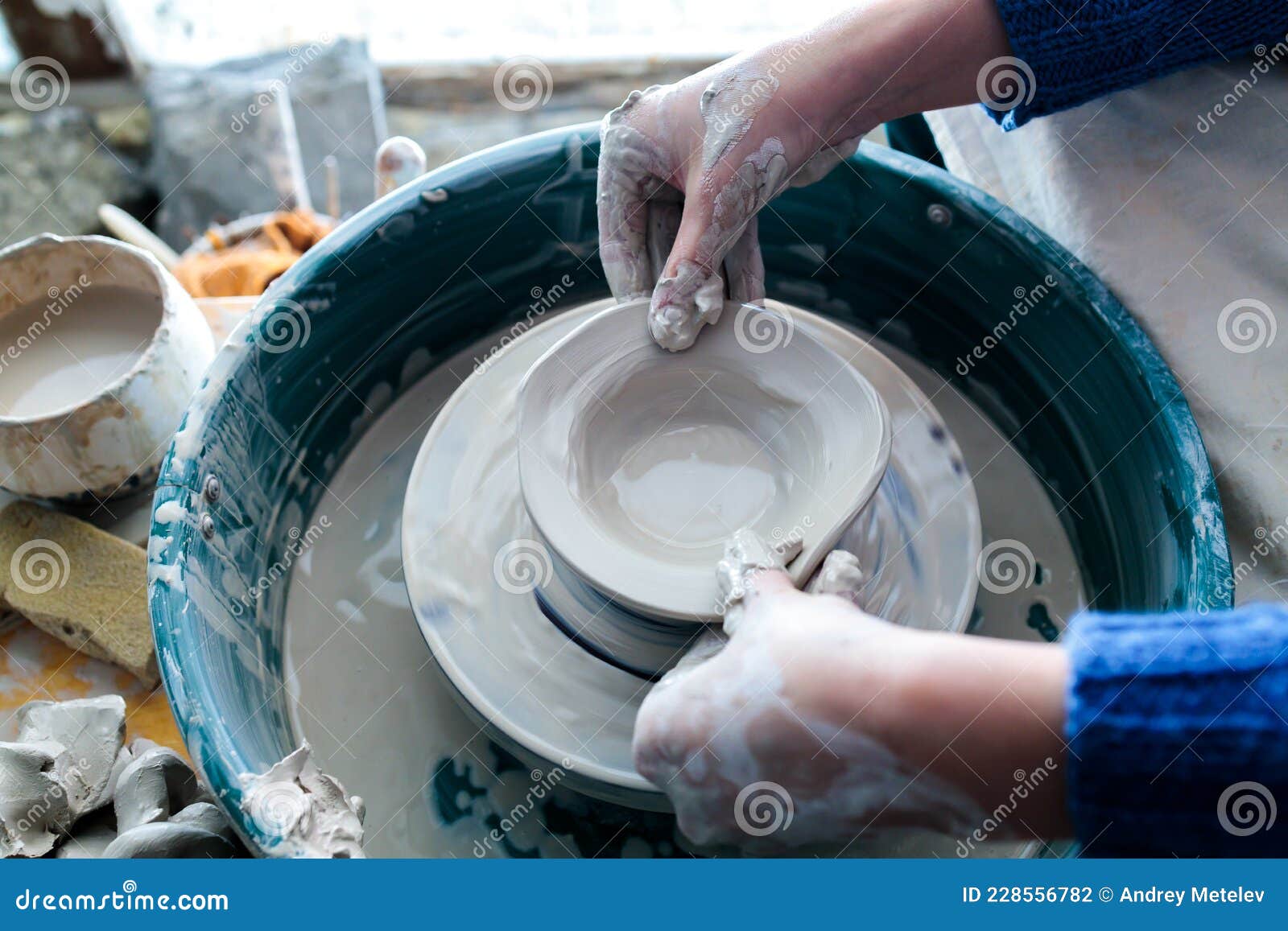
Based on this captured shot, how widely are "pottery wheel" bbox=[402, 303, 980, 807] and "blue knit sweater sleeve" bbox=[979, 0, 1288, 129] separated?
45 centimetres

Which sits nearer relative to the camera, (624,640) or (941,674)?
(941,674)

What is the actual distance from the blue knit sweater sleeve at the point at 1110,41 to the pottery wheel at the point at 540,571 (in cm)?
45

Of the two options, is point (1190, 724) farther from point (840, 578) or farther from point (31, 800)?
point (31, 800)

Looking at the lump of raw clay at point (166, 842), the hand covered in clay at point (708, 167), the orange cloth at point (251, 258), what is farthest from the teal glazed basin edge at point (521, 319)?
the orange cloth at point (251, 258)

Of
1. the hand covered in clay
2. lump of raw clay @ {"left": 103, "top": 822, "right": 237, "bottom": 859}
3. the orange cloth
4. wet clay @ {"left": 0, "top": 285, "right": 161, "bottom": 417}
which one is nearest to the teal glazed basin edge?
lump of raw clay @ {"left": 103, "top": 822, "right": 237, "bottom": 859}

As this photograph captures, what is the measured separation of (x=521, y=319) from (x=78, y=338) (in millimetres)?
798

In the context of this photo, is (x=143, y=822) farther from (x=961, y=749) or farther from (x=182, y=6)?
(x=182, y=6)

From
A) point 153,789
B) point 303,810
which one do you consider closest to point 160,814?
point 153,789

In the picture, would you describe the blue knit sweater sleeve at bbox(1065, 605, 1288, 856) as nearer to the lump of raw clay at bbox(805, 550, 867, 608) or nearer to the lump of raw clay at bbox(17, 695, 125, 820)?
the lump of raw clay at bbox(805, 550, 867, 608)

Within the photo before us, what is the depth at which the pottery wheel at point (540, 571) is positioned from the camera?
1412 millimetres

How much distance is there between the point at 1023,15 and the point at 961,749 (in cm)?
101

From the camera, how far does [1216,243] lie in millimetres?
1508
